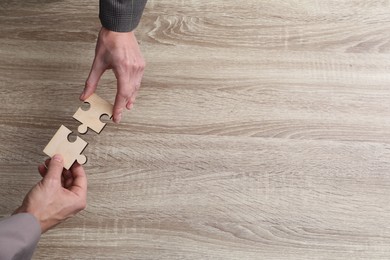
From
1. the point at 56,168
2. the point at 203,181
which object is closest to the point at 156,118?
the point at 203,181

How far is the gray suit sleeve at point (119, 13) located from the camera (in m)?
1.05

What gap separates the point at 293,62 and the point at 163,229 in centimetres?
59

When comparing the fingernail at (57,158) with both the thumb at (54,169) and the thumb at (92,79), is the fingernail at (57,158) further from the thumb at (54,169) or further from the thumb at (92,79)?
the thumb at (92,79)

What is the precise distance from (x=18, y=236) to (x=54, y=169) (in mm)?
176

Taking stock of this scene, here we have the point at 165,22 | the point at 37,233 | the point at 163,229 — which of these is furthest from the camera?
the point at 165,22

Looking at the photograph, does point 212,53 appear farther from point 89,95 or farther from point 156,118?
point 89,95

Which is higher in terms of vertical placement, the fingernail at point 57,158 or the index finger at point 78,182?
the fingernail at point 57,158

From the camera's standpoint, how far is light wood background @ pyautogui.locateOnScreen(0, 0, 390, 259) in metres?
1.17

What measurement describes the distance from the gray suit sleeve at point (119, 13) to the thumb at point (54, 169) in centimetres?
31

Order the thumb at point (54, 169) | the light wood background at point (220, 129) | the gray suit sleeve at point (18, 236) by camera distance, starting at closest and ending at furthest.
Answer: the gray suit sleeve at point (18, 236) < the thumb at point (54, 169) < the light wood background at point (220, 129)

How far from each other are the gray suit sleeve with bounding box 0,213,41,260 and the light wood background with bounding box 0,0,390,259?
267mm

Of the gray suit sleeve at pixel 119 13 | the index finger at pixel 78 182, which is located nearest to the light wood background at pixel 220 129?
the index finger at pixel 78 182

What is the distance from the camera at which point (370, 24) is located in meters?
1.40

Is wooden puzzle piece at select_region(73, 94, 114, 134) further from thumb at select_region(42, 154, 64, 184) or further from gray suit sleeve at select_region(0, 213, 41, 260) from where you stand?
gray suit sleeve at select_region(0, 213, 41, 260)
